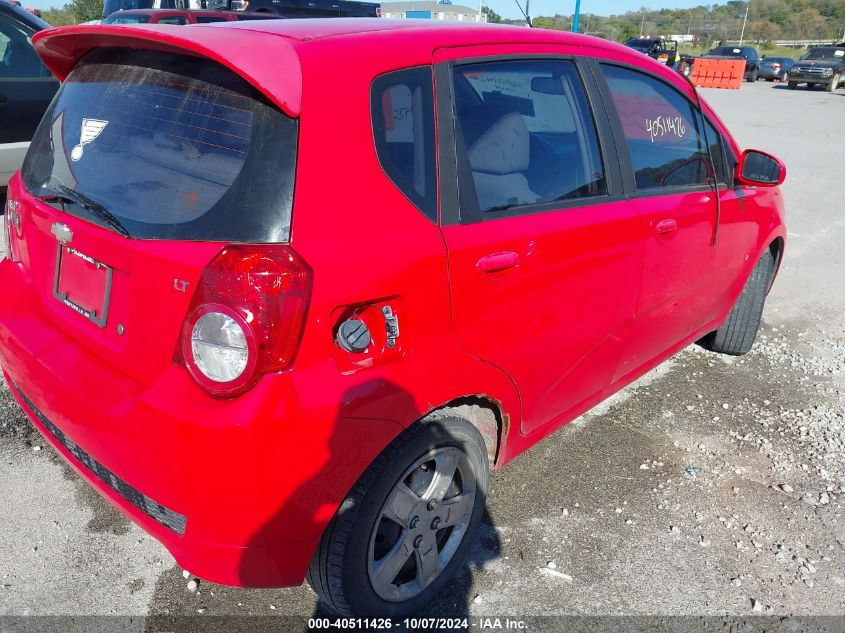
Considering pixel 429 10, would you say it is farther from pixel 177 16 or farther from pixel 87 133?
pixel 87 133

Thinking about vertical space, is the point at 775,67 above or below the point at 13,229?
above

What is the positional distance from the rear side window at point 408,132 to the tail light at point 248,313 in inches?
17.0

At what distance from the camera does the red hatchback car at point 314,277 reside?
1718 millimetres

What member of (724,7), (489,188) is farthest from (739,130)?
(724,7)

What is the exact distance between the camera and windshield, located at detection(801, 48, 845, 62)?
2967cm

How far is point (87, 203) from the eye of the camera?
2.04 meters

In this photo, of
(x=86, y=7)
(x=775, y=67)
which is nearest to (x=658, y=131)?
(x=775, y=67)

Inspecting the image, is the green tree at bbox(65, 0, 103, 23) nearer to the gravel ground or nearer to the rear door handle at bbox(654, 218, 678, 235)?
the gravel ground

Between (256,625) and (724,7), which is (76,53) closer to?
(256,625)

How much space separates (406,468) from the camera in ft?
6.68

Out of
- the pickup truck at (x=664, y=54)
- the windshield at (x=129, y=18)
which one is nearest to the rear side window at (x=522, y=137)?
the windshield at (x=129, y=18)

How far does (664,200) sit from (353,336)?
5.65 ft

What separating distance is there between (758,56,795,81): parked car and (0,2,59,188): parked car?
36262 mm

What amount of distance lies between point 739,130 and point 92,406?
51.9 feet
